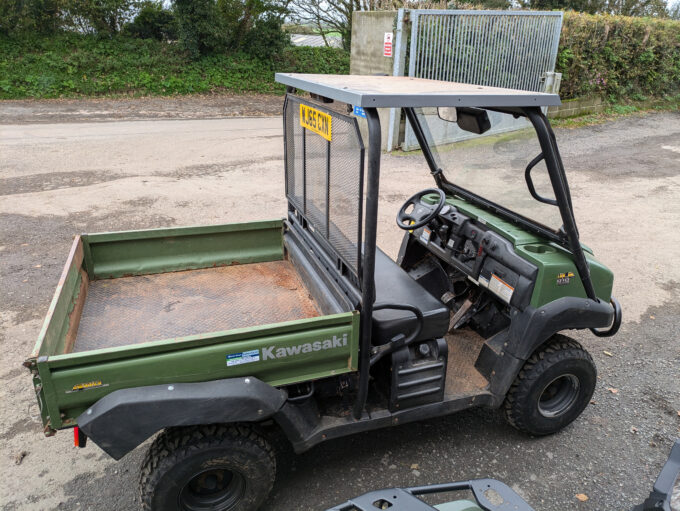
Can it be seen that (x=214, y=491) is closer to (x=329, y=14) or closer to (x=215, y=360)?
(x=215, y=360)

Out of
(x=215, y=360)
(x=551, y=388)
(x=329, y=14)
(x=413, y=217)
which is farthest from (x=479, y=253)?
(x=329, y=14)

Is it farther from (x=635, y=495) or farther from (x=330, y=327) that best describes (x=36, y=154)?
(x=635, y=495)

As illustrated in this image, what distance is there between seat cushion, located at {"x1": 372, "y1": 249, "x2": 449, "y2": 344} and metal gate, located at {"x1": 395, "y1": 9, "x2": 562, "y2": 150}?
7.47m

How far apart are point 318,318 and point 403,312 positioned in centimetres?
52

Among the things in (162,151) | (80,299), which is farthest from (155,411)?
(162,151)

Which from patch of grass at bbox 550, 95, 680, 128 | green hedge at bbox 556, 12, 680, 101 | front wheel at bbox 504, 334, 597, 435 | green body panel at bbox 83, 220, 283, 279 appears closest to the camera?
front wheel at bbox 504, 334, 597, 435

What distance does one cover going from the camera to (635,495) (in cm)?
311

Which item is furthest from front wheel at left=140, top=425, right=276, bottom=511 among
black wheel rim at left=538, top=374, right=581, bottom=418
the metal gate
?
the metal gate

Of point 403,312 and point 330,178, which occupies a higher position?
point 330,178

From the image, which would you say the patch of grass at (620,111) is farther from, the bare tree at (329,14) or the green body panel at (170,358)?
the green body panel at (170,358)

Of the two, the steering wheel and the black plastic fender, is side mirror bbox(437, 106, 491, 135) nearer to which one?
the steering wheel

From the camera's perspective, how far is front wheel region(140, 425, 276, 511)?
255 cm

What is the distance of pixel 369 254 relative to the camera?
252 centimetres

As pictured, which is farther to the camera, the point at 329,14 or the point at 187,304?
the point at 329,14
